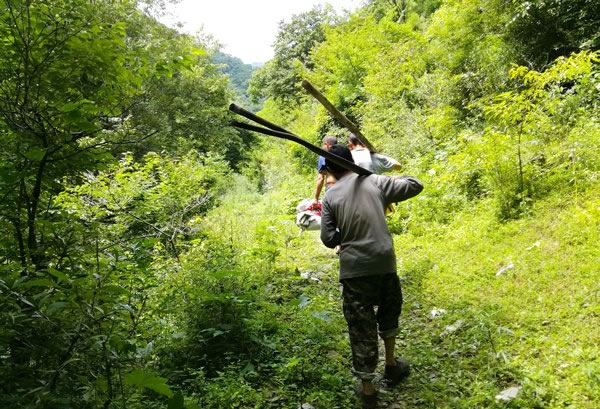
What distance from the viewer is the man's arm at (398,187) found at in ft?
10.9

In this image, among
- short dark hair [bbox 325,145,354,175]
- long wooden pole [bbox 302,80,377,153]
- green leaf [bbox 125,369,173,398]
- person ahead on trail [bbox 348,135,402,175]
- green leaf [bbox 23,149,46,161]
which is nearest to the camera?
green leaf [bbox 125,369,173,398]

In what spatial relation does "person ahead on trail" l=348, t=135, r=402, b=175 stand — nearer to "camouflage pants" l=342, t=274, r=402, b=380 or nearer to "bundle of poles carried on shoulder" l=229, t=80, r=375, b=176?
"bundle of poles carried on shoulder" l=229, t=80, r=375, b=176

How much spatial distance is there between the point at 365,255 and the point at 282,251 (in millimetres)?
5032

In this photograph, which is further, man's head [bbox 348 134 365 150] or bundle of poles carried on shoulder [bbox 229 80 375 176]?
man's head [bbox 348 134 365 150]

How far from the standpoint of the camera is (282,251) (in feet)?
26.7

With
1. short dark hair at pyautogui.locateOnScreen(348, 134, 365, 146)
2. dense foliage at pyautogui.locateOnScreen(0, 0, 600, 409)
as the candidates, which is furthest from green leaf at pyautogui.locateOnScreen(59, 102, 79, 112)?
short dark hair at pyautogui.locateOnScreen(348, 134, 365, 146)

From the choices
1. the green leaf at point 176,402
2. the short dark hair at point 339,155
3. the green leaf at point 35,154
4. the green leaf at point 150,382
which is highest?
the green leaf at point 35,154

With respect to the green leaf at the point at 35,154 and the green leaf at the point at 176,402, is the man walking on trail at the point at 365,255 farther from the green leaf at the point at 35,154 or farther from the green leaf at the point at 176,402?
the green leaf at the point at 35,154

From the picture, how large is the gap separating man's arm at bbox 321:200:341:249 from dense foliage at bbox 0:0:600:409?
1.12 metres

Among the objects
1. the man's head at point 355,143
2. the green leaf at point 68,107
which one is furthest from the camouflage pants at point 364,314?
the man's head at point 355,143

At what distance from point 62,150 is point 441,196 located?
6656 mm

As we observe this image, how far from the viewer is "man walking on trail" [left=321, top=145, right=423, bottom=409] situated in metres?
3.24

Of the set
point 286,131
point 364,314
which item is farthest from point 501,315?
point 286,131

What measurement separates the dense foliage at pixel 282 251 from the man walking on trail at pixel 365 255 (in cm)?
52
